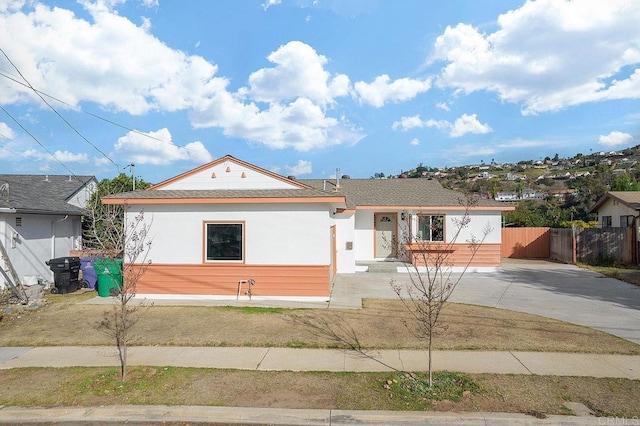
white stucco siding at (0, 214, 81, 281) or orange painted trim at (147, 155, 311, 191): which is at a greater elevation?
orange painted trim at (147, 155, 311, 191)

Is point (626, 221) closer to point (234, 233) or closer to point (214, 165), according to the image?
point (234, 233)

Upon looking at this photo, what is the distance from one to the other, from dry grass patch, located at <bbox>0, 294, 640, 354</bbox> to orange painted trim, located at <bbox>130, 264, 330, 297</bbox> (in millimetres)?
1409

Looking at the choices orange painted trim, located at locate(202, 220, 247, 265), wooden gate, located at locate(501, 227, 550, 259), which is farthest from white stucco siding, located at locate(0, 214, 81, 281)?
wooden gate, located at locate(501, 227, 550, 259)

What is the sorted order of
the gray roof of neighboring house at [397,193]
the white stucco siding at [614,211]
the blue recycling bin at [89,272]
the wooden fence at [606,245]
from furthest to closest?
the white stucco siding at [614,211], the wooden fence at [606,245], the gray roof of neighboring house at [397,193], the blue recycling bin at [89,272]

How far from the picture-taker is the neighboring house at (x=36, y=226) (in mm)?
13547

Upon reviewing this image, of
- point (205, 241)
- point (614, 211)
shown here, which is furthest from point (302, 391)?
point (614, 211)

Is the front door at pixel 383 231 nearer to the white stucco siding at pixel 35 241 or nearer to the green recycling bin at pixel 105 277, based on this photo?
the green recycling bin at pixel 105 277

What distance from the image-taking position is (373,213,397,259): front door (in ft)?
62.6

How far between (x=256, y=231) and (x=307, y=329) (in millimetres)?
4343

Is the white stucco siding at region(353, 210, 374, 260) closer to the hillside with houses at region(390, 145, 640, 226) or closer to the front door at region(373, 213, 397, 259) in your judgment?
the front door at region(373, 213, 397, 259)

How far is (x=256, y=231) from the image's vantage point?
1203cm

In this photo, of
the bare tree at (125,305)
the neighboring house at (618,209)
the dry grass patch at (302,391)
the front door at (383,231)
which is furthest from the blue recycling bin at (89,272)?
the neighboring house at (618,209)

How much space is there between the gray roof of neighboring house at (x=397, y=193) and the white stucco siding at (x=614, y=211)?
9455 mm

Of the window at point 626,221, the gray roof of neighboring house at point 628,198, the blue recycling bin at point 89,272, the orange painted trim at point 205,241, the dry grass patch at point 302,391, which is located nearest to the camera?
the dry grass patch at point 302,391
